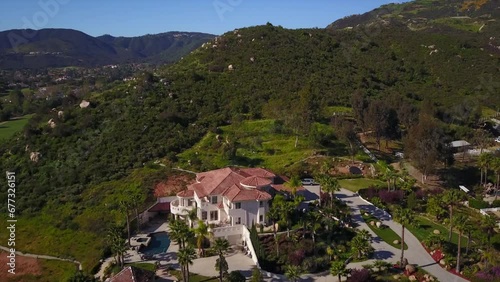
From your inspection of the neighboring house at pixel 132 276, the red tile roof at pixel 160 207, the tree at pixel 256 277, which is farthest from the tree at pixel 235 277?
the red tile roof at pixel 160 207

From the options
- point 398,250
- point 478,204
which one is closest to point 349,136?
point 478,204

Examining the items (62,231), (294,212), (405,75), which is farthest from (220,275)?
(405,75)

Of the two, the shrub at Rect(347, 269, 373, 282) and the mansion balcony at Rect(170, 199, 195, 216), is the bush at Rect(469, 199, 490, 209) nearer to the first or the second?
the shrub at Rect(347, 269, 373, 282)

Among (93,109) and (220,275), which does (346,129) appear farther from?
(93,109)

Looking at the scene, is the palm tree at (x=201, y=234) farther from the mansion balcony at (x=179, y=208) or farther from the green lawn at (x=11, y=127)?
the green lawn at (x=11, y=127)

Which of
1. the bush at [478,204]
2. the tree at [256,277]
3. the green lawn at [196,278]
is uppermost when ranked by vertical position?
the bush at [478,204]

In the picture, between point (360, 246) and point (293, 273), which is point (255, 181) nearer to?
point (360, 246)
